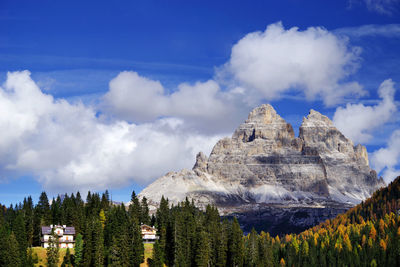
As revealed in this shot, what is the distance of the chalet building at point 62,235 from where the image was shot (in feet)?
533

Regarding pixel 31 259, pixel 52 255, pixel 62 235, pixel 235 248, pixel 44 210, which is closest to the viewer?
pixel 52 255

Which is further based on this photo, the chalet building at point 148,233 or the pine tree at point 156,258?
the chalet building at point 148,233

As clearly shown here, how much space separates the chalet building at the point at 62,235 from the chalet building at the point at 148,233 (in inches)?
964

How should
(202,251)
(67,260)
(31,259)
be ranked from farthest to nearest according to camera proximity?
1. (202,251)
2. (67,260)
3. (31,259)

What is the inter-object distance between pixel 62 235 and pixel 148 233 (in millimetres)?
30591

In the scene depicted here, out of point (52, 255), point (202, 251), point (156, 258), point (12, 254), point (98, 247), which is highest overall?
point (98, 247)

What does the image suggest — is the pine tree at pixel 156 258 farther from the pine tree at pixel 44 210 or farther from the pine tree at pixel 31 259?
the pine tree at pixel 44 210

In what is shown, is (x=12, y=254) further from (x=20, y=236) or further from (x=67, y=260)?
(x=67, y=260)

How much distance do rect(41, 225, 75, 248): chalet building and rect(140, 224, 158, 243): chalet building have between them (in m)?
24.5

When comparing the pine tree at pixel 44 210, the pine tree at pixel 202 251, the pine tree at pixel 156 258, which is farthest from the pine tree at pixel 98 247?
the pine tree at pixel 44 210

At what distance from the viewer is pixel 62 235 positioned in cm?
16450

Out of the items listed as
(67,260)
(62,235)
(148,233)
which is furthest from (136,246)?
(148,233)

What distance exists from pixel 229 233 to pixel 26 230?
202 feet

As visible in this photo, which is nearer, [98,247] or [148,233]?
[98,247]
